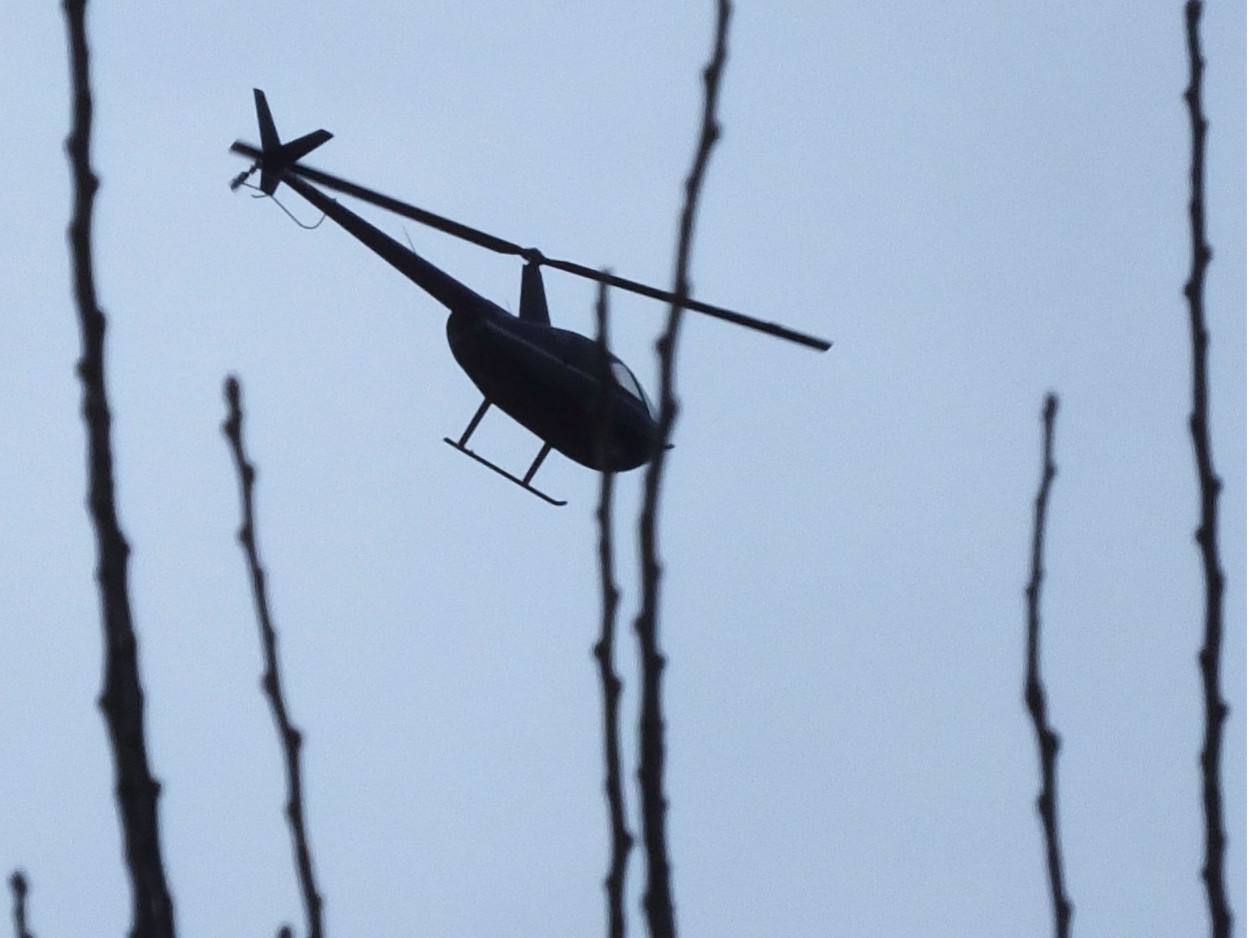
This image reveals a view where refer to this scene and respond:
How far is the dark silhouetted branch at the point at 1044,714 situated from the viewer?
11.7 ft

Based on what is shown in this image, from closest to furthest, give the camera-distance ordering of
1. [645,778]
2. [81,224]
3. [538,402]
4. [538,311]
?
[81,224]
[645,778]
[538,402]
[538,311]

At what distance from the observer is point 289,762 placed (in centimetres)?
359

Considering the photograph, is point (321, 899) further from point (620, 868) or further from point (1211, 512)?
point (1211, 512)

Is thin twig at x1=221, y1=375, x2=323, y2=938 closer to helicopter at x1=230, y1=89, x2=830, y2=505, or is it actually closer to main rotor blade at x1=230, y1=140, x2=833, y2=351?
main rotor blade at x1=230, y1=140, x2=833, y2=351

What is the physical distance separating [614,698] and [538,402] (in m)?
14.8

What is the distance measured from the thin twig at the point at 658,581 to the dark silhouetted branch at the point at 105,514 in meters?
0.80

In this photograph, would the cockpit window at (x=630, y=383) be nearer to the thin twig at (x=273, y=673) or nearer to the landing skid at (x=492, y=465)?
the landing skid at (x=492, y=465)

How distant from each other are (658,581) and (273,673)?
701 millimetres

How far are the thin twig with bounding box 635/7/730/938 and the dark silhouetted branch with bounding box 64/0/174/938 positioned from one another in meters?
0.80

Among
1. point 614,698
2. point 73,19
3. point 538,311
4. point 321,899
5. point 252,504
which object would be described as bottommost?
point 321,899

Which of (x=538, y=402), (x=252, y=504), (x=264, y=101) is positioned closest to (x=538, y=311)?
(x=538, y=402)

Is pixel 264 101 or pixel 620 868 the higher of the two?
pixel 264 101

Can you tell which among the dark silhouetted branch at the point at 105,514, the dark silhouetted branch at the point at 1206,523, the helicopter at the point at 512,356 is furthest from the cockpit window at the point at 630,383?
the dark silhouetted branch at the point at 105,514

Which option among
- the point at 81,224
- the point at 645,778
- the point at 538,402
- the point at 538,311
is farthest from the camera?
the point at 538,311
